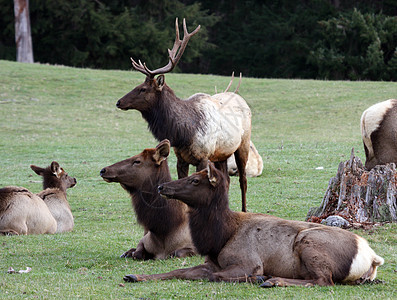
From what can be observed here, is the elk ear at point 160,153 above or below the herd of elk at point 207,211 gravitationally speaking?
above

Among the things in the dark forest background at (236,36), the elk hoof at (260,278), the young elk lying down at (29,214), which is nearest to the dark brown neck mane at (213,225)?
the elk hoof at (260,278)

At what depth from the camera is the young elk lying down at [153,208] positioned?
7.63 meters

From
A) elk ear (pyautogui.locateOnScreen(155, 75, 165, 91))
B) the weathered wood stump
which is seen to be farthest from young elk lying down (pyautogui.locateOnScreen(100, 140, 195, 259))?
elk ear (pyautogui.locateOnScreen(155, 75, 165, 91))

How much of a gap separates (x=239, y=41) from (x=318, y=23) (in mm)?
6981

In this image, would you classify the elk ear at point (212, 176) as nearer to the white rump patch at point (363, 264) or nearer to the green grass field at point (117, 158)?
the green grass field at point (117, 158)

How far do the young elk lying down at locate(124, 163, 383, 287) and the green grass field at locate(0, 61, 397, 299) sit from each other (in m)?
0.19

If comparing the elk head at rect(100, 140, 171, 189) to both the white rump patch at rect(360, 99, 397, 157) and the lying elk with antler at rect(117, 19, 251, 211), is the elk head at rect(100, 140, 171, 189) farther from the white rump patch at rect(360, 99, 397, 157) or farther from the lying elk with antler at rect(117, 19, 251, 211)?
the white rump patch at rect(360, 99, 397, 157)

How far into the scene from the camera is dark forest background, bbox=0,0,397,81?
4038cm

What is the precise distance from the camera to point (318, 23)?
42.6 meters

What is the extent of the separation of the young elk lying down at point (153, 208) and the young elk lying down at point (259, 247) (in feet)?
3.33

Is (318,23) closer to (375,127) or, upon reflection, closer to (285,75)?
→ (285,75)

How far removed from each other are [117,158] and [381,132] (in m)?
9.20

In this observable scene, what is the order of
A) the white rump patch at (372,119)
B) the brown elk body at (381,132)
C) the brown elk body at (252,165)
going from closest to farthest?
the brown elk body at (381,132), the white rump patch at (372,119), the brown elk body at (252,165)

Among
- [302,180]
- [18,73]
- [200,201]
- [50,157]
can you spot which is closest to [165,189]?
[200,201]
